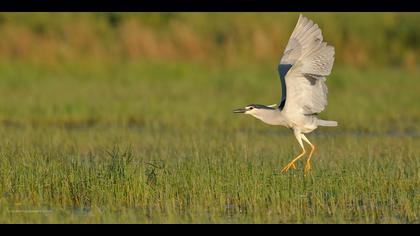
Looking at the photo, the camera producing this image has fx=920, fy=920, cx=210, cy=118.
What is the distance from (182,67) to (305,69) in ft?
34.0

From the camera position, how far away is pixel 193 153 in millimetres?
10211

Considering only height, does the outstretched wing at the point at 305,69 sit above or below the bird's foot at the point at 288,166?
above

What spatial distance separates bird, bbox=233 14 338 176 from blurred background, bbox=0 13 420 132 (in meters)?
4.48

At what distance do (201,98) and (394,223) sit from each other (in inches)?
374

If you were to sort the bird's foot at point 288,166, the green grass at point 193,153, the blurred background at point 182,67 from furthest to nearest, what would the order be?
the blurred background at point 182,67
the bird's foot at point 288,166
the green grass at point 193,153

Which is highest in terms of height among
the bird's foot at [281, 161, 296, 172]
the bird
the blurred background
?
the blurred background

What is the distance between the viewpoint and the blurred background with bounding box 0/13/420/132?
50.3 feet

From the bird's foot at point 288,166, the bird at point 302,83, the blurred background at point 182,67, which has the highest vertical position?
the blurred background at point 182,67

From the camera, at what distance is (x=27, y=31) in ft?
69.3

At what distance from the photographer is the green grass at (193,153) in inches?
322

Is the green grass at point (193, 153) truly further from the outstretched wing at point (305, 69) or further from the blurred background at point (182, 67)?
the outstretched wing at point (305, 69)

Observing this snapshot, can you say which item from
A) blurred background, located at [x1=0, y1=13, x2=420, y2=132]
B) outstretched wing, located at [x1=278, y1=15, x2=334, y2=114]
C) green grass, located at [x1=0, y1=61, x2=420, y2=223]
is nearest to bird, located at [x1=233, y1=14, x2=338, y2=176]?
outstretched wing, located at [x1=278, y1=15, x2=334, y2=114]

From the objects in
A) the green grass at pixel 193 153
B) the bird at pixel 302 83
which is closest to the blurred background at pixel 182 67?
the green grass at pixel 193 153

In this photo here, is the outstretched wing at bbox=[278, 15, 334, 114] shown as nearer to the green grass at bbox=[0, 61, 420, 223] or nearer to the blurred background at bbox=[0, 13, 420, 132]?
the green grass at bbox=[0, 61, 420, 223]
